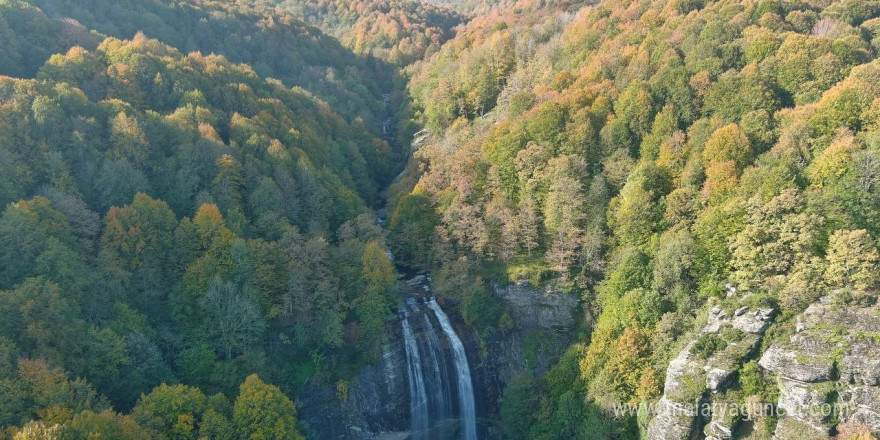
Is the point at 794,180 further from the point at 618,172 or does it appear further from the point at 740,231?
the point at 618,172

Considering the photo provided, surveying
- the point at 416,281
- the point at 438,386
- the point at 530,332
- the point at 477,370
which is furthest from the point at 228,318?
the point at 530,332

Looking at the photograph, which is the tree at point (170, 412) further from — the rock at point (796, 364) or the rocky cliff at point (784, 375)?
the rock at point (796, 364)

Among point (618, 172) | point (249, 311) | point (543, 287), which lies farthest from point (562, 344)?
point (249, 311)

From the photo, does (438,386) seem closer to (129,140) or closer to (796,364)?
(796,364)

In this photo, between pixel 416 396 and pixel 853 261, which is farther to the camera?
pixel 416 396

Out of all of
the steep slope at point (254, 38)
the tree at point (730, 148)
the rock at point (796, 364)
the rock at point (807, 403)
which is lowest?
the rock at point (807, 403)

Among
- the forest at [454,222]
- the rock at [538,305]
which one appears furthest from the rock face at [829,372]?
the rock at [538,305]

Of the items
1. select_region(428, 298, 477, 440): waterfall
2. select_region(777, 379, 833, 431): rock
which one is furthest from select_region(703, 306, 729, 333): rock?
select_region(428, 298, 477, 440): waterfall
